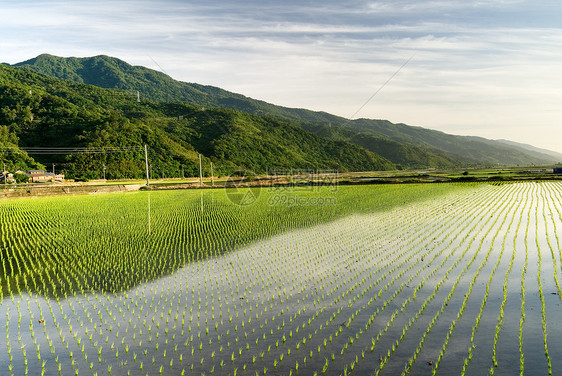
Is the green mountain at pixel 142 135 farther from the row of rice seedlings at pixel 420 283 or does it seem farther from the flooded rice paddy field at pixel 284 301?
the row of rice seedlings at pixel 420 283

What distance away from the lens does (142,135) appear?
2822 inches

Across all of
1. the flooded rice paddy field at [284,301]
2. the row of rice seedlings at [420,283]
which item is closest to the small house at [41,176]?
the flooded rice paddy field at [284,301]

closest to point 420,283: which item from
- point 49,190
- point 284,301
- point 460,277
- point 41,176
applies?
point 460,277

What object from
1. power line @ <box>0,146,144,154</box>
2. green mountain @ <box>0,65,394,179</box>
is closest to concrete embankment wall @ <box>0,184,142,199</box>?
green mountain @ <box>0,65,394,179</box>

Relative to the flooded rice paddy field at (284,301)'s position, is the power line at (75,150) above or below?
above

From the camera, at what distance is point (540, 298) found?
8117 mm

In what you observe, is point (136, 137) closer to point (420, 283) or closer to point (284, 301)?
point (284, 301)

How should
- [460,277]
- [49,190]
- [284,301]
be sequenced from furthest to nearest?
[49,190] → [460,277] → [284,301]

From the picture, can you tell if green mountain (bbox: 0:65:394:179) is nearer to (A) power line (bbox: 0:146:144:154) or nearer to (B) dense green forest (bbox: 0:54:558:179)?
(B) dense green forest (bbox: 0:54:558:179)

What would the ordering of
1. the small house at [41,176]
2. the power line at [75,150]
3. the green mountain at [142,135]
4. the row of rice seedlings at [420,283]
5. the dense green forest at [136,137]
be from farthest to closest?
the green mountain at [142,135]
the dense green forest at [136,137]
the power line at [75,150]
the small house at [41,176]
the row of rice seedlings at [420,283]

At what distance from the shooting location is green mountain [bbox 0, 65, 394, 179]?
62.8 meters

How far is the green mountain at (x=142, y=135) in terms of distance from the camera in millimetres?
62750

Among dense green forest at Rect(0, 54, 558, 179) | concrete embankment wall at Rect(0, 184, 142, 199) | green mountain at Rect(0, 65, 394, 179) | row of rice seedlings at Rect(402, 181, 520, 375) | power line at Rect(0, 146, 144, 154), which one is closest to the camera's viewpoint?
row of rice seedlings at Rect(402, 181, 520, 375)

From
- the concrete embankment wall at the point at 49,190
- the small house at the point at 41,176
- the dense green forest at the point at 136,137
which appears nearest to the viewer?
the concrete embankment wall at the point at 49,190
